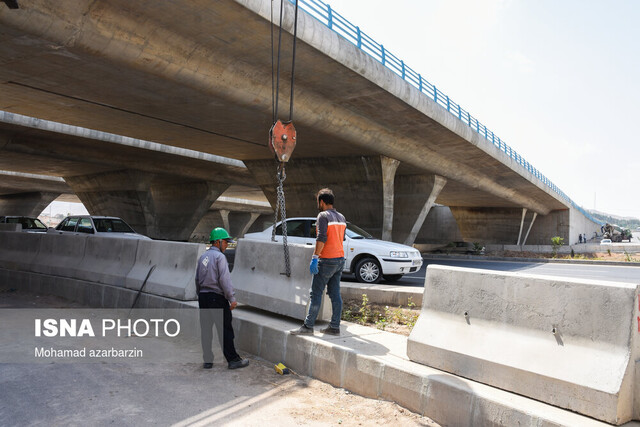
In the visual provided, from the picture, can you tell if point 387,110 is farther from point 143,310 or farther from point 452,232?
point 452,232

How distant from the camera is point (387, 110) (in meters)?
17.4

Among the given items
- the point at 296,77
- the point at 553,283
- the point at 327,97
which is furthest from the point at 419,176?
the point at 553,283

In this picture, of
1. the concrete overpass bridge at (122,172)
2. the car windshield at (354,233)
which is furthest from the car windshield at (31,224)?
the car windshield at (354,233)

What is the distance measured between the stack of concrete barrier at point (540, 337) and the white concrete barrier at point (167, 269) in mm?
4288

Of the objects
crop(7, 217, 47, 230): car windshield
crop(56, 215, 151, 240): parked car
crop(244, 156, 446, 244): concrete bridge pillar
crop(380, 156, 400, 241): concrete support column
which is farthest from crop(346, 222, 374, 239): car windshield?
crop(7, 217, 47, 230): car windshield

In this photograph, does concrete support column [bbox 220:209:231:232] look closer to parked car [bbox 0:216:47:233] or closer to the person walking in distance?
parked car [bbox 0:216:47:233]

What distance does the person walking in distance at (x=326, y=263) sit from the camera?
18.1 feet

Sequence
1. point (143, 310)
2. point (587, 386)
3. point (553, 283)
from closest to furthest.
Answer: point (587, 386)
point (553, 283)
point (143, 310)

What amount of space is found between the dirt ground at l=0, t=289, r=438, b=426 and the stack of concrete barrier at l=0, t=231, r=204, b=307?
2.31 metres

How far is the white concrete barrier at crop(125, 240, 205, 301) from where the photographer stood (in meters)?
7.46

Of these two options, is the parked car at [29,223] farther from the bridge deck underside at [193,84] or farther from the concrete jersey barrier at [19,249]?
the concrete jersey barrier at [19,249]

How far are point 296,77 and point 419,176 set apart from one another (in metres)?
13.7

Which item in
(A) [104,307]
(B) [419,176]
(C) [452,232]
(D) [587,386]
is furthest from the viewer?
(C) [452,232]

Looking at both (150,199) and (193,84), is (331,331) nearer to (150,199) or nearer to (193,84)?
(193,84)
